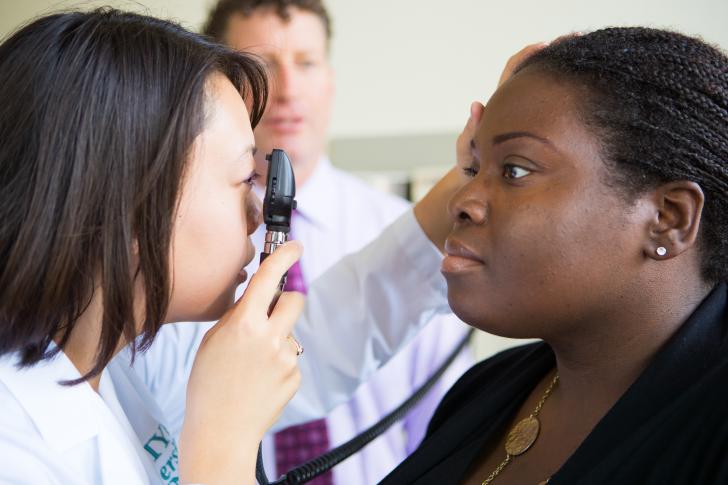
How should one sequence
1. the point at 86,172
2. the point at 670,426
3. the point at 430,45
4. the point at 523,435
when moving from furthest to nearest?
the point at 430,45
the point at 523,435
the point at 86,172
the point at 670,426

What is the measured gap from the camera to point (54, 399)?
0.97 metres

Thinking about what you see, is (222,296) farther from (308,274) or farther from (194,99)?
(308,274)

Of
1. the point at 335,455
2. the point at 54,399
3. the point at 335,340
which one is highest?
the point at 54,399

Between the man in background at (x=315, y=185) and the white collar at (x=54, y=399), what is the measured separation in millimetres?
920

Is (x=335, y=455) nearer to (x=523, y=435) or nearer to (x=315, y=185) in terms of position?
(x=523, y=435)

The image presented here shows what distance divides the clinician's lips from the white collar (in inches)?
19.8

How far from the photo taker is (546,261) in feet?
3.16

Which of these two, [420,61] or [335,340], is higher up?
[420,61]

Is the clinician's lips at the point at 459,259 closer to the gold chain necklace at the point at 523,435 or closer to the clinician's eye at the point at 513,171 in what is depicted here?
the clinician's eye at the point at 513,171

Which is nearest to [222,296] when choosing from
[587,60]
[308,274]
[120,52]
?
[120,52]

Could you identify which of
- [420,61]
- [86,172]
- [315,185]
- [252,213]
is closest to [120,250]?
[86,172]

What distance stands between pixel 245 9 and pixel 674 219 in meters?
1.42

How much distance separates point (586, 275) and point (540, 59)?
309 mm

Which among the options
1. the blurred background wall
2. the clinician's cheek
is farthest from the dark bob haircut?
the blurred background wall
